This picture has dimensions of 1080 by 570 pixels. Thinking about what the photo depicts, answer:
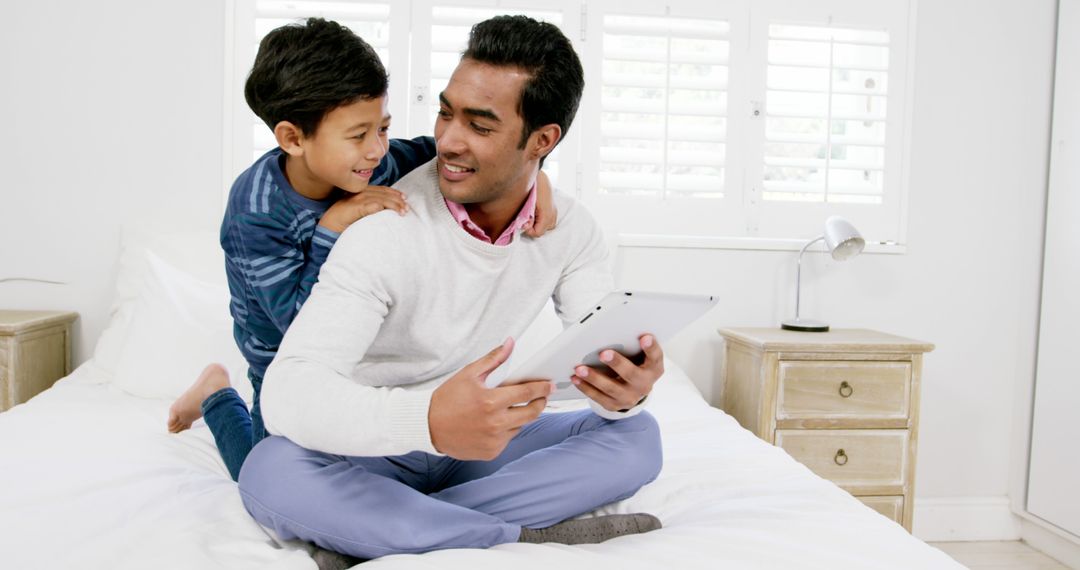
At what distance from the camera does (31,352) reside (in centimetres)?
213

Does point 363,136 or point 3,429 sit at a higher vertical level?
point 363,136

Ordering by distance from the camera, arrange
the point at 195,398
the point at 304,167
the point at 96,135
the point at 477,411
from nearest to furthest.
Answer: the point at 477,411
the point at 304,167
the point at 195,398
the point at 96,135

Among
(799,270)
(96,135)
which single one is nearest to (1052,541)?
(799,270)

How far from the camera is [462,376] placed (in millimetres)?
952

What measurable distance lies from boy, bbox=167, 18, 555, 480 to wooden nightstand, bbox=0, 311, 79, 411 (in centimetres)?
107

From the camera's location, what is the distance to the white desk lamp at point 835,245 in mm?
2248

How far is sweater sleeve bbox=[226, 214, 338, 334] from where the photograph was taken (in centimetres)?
122

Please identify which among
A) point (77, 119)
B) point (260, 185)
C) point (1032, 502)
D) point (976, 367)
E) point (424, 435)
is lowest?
point (1032, 502)

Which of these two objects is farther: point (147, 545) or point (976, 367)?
point (976, 367)

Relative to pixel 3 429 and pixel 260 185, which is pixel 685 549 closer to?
pixel 260 185

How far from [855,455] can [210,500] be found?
5.29 feet

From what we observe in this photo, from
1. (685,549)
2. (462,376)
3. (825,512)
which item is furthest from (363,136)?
(825,512)

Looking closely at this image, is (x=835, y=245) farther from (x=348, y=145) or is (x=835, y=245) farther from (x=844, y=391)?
(x=348, y=145)

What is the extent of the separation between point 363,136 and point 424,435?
1.66 feet
